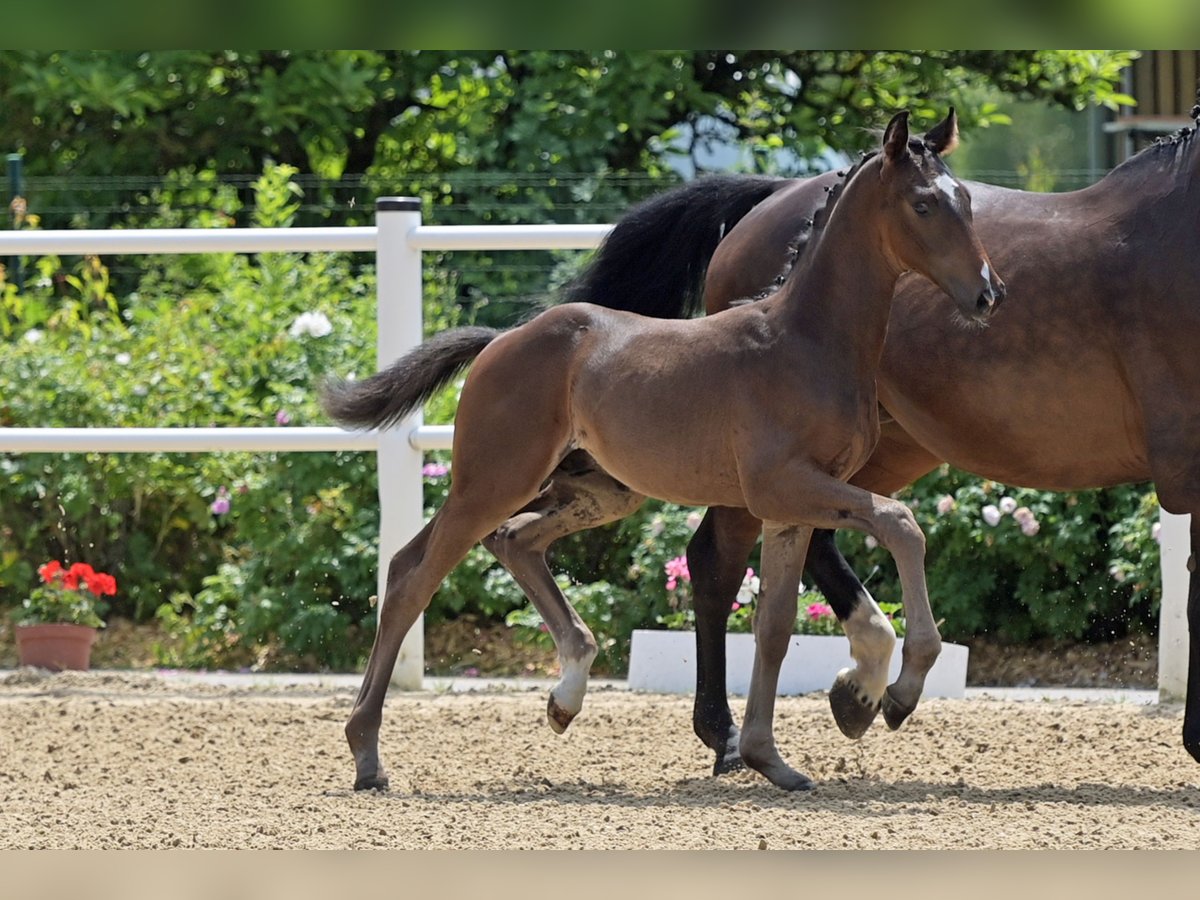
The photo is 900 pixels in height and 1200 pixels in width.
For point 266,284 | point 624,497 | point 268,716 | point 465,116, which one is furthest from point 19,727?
point 465,116

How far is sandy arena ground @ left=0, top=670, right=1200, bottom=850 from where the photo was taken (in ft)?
11.0

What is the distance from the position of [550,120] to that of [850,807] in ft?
20.8

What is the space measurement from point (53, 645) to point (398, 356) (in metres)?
1.90

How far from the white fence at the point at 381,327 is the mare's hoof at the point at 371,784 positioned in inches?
70.5

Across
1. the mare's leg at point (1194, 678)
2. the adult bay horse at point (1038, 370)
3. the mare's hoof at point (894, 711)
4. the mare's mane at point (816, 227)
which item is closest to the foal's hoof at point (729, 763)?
the adult bay horse at point (1038, 370)

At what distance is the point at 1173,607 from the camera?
5582 millimetres

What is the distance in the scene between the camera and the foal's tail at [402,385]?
437cm

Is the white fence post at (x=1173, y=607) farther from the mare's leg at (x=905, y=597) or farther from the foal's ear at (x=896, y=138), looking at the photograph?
the foal's ear at (x=896, y=138)

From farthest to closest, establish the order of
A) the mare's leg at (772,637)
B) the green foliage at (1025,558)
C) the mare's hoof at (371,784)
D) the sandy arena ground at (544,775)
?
the green foliage at (1025,558) → the mare's hoof at (371,784) → the mare's leg at (772,637) → the sandy arena ground at (544,775)

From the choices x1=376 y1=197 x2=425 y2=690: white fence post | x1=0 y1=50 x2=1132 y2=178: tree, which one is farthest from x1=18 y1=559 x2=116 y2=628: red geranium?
x1=0 y1=50 x2=1132 y2=178: tree

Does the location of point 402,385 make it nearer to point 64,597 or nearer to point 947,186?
point 947,186

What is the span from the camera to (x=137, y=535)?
24.1ft

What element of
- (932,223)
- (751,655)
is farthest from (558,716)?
(751,655)
